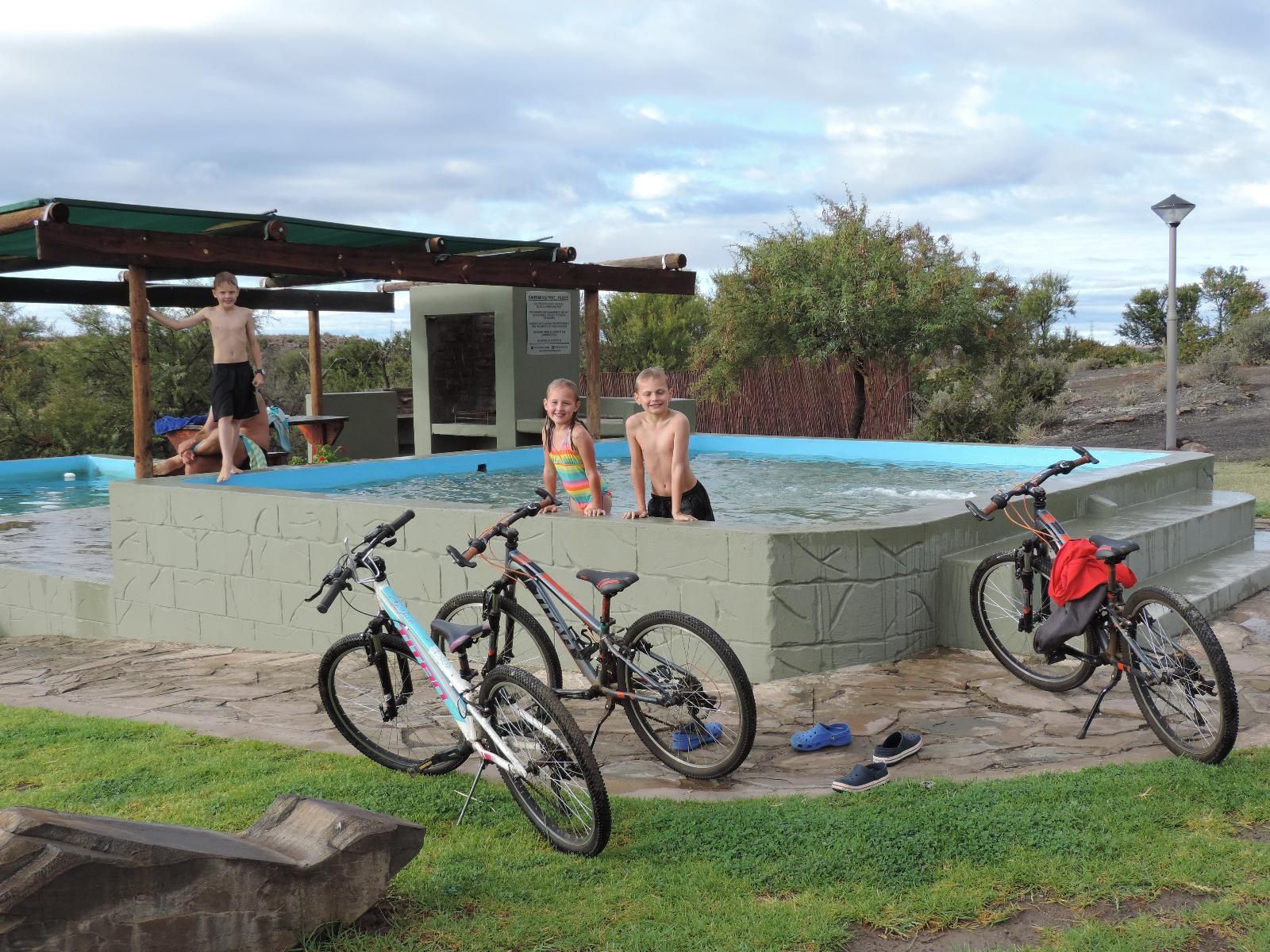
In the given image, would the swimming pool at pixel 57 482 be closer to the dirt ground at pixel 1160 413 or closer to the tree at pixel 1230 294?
the dirt ground at pixel 1160 413

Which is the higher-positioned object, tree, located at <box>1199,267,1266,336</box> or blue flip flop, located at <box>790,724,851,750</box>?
tree, located at <box>1199,267,1266,336</box>

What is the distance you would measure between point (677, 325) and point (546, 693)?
30.2 metres

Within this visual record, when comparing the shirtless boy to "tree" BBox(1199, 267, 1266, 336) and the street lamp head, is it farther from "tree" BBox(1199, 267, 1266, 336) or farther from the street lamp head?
"tree" BBox(1199, 267, 1266, 336)

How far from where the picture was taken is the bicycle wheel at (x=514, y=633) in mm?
5012

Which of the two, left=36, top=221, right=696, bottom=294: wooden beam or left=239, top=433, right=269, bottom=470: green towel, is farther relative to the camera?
left=239, top=433, right=269, bottom=470: green towel

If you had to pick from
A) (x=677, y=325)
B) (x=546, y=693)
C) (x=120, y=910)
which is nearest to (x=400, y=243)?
(x=546, y=693)

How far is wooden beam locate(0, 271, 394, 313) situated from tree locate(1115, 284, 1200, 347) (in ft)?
121

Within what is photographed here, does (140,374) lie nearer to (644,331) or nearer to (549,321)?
(549,321)

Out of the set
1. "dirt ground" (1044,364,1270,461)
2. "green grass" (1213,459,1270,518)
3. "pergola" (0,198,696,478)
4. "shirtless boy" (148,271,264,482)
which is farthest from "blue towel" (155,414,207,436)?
"dirt ground" (1044,364,1270,461)

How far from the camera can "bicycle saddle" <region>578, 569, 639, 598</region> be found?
186 inches

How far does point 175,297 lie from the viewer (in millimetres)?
17156

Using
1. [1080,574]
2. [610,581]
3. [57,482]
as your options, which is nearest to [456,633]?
[610,581]

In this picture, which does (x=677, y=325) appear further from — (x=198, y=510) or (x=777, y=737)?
(x=777, y=737)

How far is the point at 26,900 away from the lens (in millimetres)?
2850
